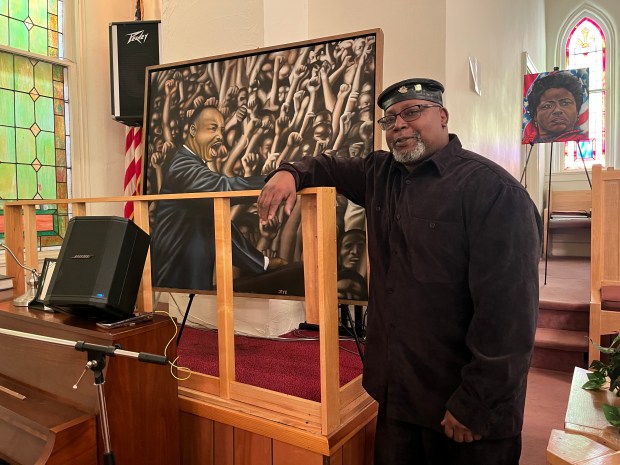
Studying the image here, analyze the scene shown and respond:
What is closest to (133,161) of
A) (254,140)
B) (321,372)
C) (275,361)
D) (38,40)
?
(38,40)

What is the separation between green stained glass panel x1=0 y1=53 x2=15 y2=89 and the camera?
346 centimetres

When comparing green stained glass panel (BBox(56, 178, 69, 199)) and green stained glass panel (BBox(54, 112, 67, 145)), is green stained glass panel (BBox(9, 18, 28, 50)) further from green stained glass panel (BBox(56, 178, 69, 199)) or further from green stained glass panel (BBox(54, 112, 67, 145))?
green stained glass panel (BBox(56, 178, 69, 199))

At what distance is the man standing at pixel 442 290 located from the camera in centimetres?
114

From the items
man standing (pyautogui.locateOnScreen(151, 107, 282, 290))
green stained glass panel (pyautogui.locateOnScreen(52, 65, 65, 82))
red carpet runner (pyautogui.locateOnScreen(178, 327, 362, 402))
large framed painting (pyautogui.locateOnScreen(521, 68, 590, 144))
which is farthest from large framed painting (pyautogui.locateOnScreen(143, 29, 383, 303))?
large framed painting (pyautogui.locateOnScreen(521, 68, 590, 144))

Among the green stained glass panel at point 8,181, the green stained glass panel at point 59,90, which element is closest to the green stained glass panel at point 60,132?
the green stained glass panel at point 59,90

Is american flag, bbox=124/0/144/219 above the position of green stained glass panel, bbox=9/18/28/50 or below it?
below

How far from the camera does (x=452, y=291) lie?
4.01 ft

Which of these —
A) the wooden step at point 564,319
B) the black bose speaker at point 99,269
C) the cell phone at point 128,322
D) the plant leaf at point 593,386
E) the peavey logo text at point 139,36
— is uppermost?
the peavey logo text at point 139,36

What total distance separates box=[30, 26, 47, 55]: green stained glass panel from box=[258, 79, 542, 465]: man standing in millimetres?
3139

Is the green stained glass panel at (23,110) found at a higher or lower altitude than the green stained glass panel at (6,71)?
lower

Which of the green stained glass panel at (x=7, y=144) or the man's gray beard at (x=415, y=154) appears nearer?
the man's gray beard at (x=415, y=154)

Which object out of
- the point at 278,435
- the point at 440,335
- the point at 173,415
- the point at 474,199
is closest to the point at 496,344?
the point at 440,335

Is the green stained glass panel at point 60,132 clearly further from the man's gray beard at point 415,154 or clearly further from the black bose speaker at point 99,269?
the man's gray beard at point 415,154

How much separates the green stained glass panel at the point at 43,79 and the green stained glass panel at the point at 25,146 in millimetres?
331
